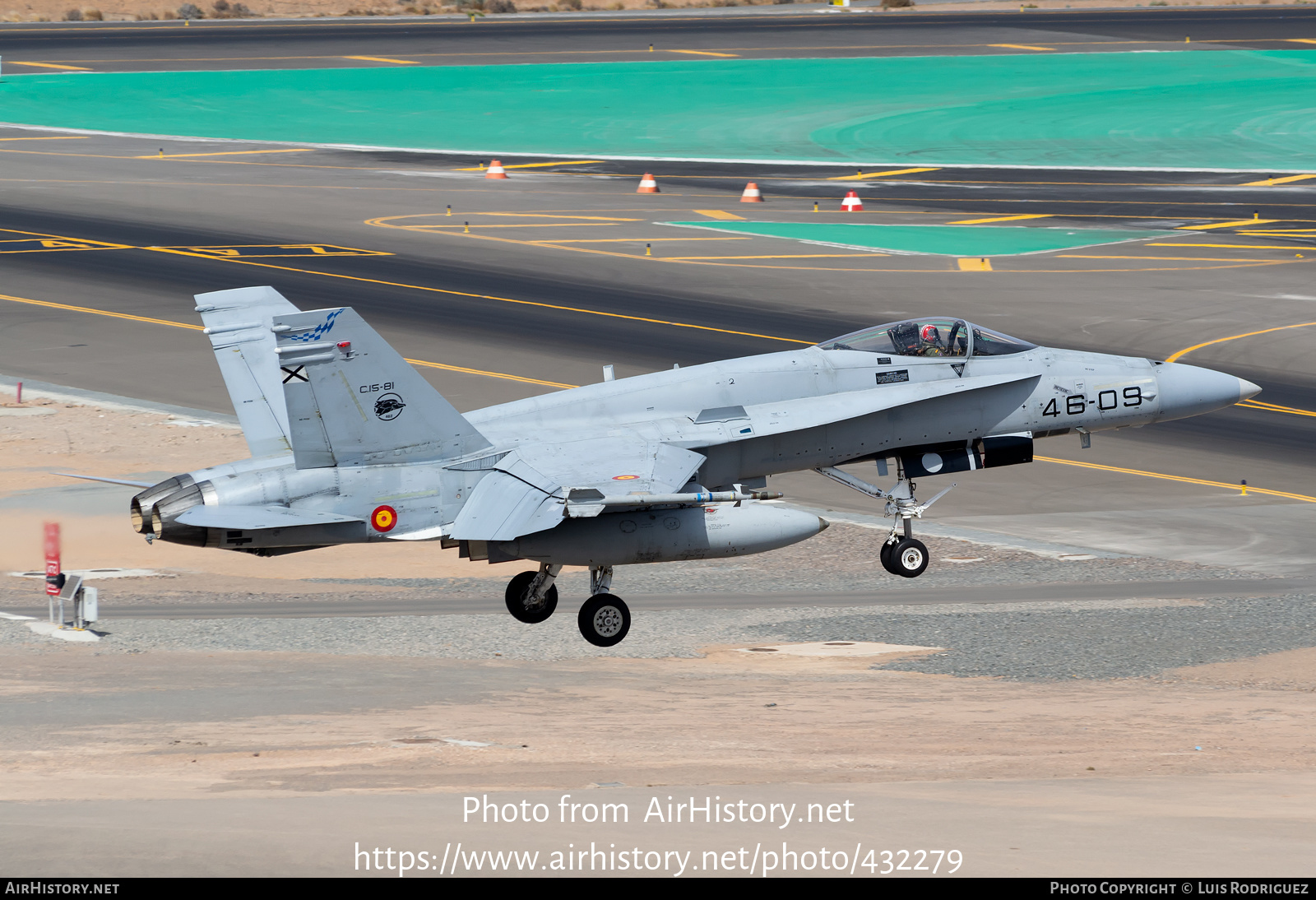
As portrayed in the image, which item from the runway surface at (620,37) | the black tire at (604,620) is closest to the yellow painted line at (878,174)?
the runway surface at (620,37)

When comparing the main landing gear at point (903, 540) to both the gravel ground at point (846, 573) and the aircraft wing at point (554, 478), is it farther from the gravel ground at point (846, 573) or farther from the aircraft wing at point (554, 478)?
the gravel ground at point (846, 573)

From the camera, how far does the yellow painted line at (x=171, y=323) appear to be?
5141 cm

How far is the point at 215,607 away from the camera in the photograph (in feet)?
124

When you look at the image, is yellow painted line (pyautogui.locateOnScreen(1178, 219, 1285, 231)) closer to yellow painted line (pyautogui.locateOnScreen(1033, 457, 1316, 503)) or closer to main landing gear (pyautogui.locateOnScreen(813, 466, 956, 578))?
yellow painted line (pyautogui.locateOnScreen(1033, 457, 1316, 503))

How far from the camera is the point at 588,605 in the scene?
2798 cm

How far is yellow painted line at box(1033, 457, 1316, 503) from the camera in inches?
Result: 1699

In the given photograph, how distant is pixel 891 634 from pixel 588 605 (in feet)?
32.5

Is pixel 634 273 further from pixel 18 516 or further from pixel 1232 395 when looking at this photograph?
pixel 1232 395

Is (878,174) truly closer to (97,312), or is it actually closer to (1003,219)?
(1003,219)

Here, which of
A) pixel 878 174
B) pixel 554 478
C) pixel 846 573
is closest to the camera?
pixel 554 478

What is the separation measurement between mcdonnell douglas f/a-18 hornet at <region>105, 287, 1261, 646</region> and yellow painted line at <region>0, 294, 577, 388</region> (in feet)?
68.1

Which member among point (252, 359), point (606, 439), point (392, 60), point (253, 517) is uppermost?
point (392, 60)

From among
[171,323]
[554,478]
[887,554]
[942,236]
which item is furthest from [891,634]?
[942,236]

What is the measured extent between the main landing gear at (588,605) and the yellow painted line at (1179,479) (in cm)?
2065
